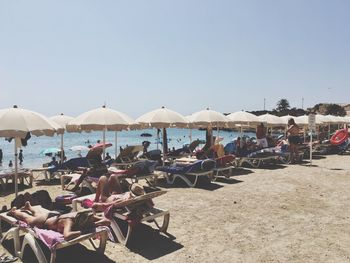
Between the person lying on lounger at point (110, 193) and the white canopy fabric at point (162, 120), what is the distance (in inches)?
192

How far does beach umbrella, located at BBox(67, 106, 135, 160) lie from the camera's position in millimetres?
10320

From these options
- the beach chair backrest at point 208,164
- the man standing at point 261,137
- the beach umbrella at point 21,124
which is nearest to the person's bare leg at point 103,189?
the beach umbrella at point 21,124

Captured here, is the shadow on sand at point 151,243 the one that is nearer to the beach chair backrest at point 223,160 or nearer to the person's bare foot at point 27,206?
the person's bare foot at point 27,206

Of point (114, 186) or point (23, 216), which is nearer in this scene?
point (23, 216)

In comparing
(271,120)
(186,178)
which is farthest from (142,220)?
(271,120)

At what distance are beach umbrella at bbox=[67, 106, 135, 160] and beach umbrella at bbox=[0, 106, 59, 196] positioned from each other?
9.84 feet

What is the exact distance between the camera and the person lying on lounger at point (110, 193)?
5980mm

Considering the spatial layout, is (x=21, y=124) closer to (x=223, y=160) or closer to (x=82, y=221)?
(x=82, y=221)

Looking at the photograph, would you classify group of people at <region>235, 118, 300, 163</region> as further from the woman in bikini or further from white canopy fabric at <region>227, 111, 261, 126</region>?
white canopy fabric at <region>227, 111, 261, 126</region>

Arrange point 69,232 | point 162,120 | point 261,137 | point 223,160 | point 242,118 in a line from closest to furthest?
point 69,232, point 223,160, point 162,120, point 242,118, point 261,137

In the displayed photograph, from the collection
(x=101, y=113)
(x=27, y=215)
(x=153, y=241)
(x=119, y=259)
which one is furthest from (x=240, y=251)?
(x=101, y=113)

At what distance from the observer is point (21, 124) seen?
661cm

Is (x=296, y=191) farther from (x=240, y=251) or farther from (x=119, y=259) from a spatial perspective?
(x=119, y=259)

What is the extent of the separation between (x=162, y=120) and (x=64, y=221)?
6.81 metres
